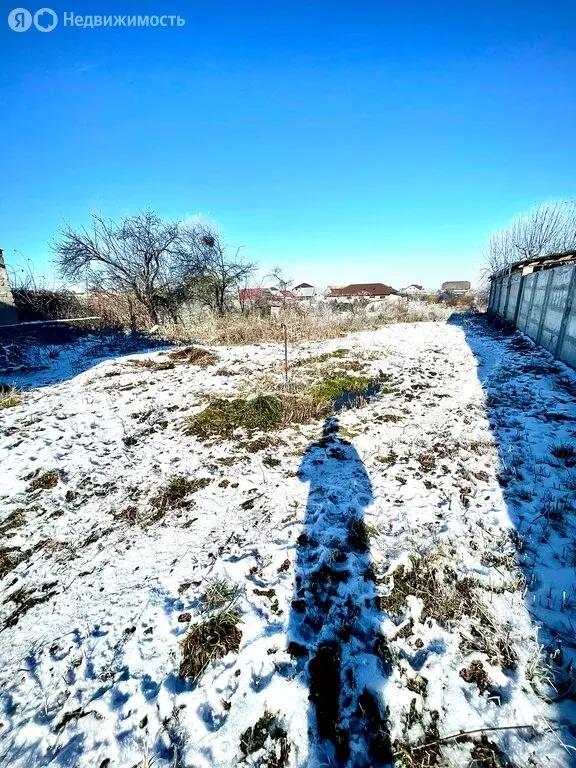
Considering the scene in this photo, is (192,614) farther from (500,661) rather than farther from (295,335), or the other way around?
(295,335)

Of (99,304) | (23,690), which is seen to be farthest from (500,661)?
(99,304)

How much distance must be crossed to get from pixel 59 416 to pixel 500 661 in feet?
19.5

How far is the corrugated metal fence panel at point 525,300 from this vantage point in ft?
35.0

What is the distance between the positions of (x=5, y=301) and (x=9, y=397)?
9114 millimetres

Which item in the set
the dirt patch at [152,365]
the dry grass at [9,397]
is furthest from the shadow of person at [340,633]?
the dirt patch at [152,365]

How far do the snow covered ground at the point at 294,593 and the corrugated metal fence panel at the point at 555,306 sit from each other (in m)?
4.37

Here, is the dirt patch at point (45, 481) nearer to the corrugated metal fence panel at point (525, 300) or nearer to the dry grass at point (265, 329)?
the dry grass at point (265, 329)

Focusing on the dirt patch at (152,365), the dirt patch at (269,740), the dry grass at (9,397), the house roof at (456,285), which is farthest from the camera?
the house roof at (456,285)

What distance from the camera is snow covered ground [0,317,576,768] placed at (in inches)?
60.4

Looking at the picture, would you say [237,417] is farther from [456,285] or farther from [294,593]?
[456,285]

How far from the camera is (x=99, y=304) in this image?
15.2 meters

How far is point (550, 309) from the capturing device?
8352mm

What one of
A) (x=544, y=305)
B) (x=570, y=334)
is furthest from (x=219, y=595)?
(x=544, y=305)

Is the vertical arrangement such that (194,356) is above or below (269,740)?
above
